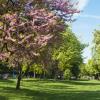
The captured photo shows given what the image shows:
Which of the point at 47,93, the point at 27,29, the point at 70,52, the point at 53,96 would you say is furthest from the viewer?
the point at 70,52

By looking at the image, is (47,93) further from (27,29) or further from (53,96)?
(27,29)

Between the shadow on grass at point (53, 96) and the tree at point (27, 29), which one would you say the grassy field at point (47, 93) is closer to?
the shadow on grass at point (53, 96)

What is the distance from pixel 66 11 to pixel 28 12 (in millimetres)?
2973

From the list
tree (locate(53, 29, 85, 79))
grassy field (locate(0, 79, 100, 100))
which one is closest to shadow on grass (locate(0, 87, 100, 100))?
grassy field (locate(0, 79, 100, 100))

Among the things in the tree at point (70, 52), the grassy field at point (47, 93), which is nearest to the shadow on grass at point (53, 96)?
the grassy field at point (47, 93)

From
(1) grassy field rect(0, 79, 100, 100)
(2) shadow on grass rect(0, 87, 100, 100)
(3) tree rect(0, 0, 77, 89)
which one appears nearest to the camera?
(3) tree rect(0, 0, 77, 89)

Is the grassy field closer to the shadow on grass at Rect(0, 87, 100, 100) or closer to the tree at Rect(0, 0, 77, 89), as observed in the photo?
the shadow on grass at Rect(0, 87, 100, 100)

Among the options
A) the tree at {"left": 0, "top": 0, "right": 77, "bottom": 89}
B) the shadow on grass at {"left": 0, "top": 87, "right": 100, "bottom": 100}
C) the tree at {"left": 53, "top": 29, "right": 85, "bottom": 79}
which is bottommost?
the shadow on grass at {"left": 0, "top": 87, "right": 100, "bottom": 100}

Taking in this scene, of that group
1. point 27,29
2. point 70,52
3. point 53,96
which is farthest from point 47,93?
point 70,52

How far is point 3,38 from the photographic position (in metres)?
26.7

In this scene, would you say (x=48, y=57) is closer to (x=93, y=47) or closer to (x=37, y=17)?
(x=37, y=17)

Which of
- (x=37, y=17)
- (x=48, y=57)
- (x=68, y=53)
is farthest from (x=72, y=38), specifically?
(x=37, y=17)

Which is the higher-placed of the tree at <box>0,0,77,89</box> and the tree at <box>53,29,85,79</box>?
the tree at <box>53,29,85,79</box>

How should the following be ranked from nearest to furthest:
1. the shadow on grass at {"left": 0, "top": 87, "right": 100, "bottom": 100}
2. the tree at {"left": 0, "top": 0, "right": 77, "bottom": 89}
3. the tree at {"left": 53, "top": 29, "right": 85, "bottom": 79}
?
the tree at {"left": 0, "top": 0, "right": 77, "bottom": 89}, the shadow on grass at {"left": 0, "top": 87, "right": 100, "bottom": 100}, the tree at {"left": 53, "top": 29, "right": 85, "bottom": 79}
